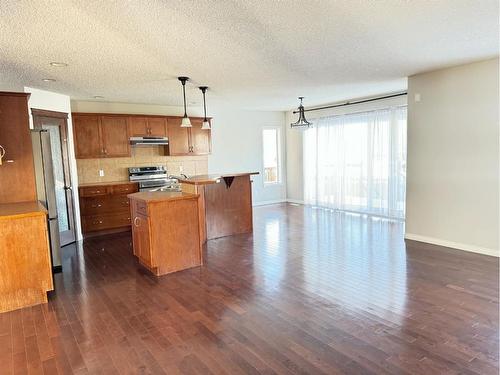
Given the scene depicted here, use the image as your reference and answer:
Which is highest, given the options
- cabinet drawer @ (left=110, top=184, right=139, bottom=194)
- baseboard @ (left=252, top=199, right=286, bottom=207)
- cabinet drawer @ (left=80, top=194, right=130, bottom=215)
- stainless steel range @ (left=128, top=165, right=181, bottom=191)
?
stainless steel range @ (left=128, top=165, right=181, bottom=191)

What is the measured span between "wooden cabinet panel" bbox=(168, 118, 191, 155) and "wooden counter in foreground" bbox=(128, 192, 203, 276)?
2747 mm

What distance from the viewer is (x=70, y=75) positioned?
4203mm

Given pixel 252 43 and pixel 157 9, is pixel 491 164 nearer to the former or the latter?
pixel 252 43

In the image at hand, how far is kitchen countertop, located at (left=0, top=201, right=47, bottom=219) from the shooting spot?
10.4 ft

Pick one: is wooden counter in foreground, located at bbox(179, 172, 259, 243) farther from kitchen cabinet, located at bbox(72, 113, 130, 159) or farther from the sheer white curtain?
the sheer white curtain

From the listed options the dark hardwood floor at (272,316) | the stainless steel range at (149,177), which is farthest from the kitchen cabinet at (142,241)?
the stainless steel range at (149,177)

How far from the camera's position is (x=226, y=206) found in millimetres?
5703

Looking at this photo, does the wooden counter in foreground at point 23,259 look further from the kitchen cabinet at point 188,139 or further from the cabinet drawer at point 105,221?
the kitchen cabinet at point 188,139

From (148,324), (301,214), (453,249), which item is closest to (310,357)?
(148,324)

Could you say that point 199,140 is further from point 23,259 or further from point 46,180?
point 23,259

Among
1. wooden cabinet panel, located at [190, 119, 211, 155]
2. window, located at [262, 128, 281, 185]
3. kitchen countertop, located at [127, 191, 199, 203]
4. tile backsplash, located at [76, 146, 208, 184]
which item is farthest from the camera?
window, located at [262, 128, 281, 185]

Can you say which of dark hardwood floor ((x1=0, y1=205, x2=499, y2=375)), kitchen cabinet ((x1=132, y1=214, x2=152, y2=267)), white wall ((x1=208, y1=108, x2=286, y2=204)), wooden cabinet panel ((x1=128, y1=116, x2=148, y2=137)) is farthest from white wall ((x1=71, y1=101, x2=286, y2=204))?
dark hardwood floor ((x1=0, y1=205, x2=499, y2=375))

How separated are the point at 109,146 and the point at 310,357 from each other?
5252mm

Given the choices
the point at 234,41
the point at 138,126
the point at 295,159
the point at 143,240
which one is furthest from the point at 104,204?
the point at 295,159
